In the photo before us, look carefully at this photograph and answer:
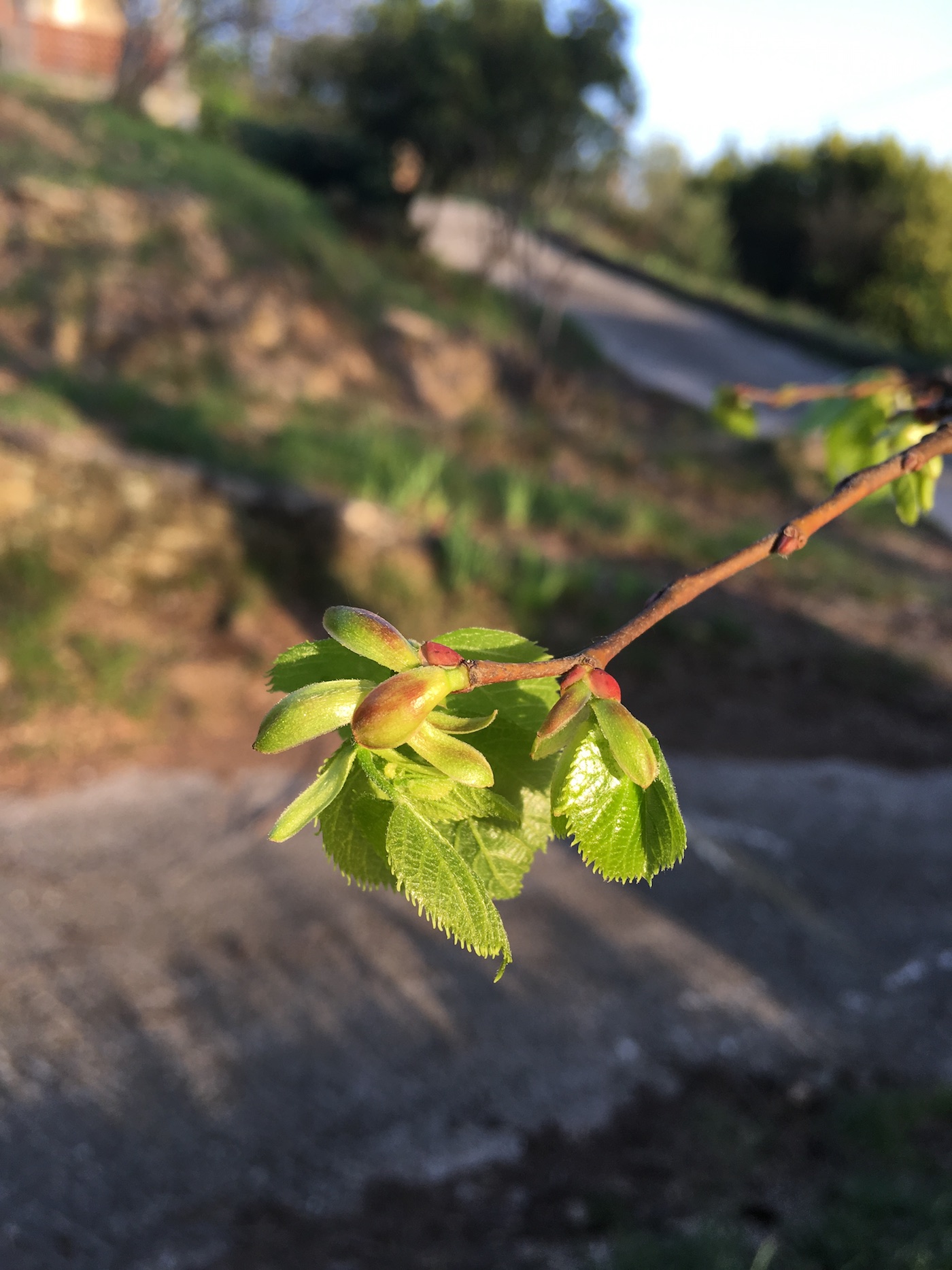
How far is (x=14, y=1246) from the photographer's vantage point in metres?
2.47

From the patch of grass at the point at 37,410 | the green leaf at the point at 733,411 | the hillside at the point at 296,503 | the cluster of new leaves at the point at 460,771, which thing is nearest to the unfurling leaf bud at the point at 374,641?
the cluster of new leaves at the point at 460,771

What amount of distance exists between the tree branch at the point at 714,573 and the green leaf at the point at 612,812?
5 centimetres

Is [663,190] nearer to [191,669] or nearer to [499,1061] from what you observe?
[191,669]

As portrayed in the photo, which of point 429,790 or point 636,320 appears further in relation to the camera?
point 636,320

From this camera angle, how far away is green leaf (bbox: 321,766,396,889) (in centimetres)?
56

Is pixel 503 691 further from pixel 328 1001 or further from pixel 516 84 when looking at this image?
pixel 516 84

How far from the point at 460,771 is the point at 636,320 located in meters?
15.2

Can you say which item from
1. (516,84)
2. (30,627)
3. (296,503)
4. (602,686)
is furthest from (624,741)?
(516,84)

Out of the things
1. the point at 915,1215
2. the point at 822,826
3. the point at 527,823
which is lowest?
the point at 822,826

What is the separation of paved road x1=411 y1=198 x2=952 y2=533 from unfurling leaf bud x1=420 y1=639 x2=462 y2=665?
34.1 ft

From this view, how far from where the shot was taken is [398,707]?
1.48 ft

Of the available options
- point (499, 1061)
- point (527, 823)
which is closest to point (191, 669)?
point (499, 1061)

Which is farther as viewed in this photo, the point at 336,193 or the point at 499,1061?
the point at 336,193

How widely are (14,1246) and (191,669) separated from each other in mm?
2724
